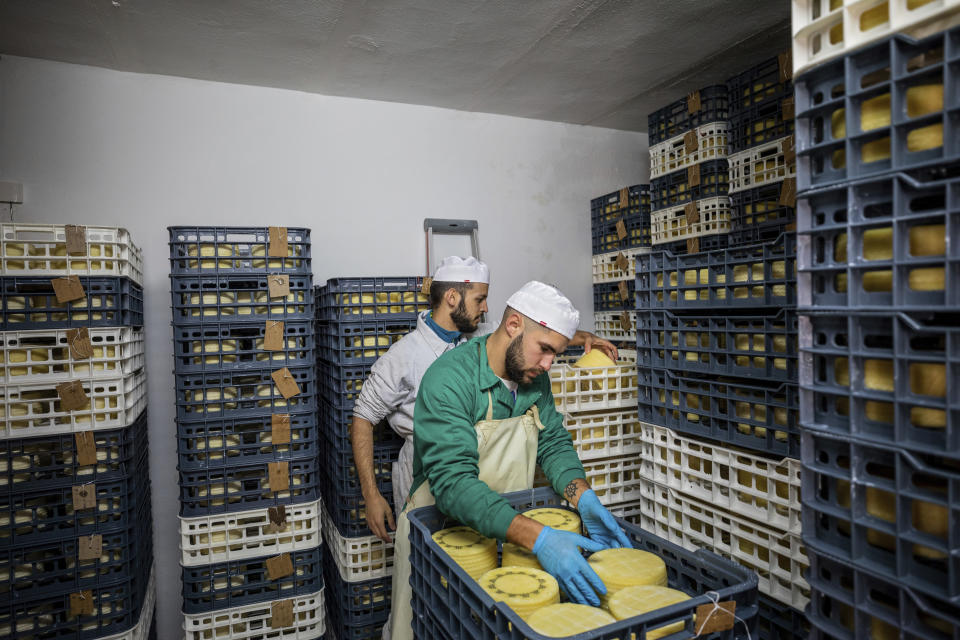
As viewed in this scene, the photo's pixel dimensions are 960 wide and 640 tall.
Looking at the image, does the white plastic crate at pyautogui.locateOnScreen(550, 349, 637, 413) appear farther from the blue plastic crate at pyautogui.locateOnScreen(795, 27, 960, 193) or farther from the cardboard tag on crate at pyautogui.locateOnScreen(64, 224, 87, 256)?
the cardboard tag on crate at pyautogui.locateOnScreen(64, 224, 87, 256)

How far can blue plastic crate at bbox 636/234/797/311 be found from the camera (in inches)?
82.4

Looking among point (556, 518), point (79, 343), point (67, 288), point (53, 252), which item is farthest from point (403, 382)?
point (53, 252)

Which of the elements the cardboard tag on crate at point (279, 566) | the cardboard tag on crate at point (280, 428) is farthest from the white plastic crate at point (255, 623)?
the cardboard tag on crate at point (280, 428)

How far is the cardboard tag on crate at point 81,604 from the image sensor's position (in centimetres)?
284

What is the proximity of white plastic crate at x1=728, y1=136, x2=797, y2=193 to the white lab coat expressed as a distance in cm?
217

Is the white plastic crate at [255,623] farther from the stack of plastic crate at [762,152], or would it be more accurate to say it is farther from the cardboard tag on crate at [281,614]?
the stack of plastic crate at [762,152]

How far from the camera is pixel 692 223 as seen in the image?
4078 mm

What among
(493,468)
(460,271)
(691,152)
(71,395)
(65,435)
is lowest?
(493,468)

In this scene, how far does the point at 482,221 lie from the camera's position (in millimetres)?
5316

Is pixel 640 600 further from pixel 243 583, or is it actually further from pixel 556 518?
pixel 243 583

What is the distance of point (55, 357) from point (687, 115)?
4.24 metres

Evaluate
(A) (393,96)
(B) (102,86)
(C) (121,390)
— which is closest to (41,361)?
(C) (121,390)

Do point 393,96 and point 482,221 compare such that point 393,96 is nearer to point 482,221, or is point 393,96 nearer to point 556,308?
point 482,221

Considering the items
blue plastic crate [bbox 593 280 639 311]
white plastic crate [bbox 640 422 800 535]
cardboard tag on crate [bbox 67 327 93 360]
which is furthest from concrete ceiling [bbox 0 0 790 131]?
white plastic crate [bbox 640 422 800 535]
